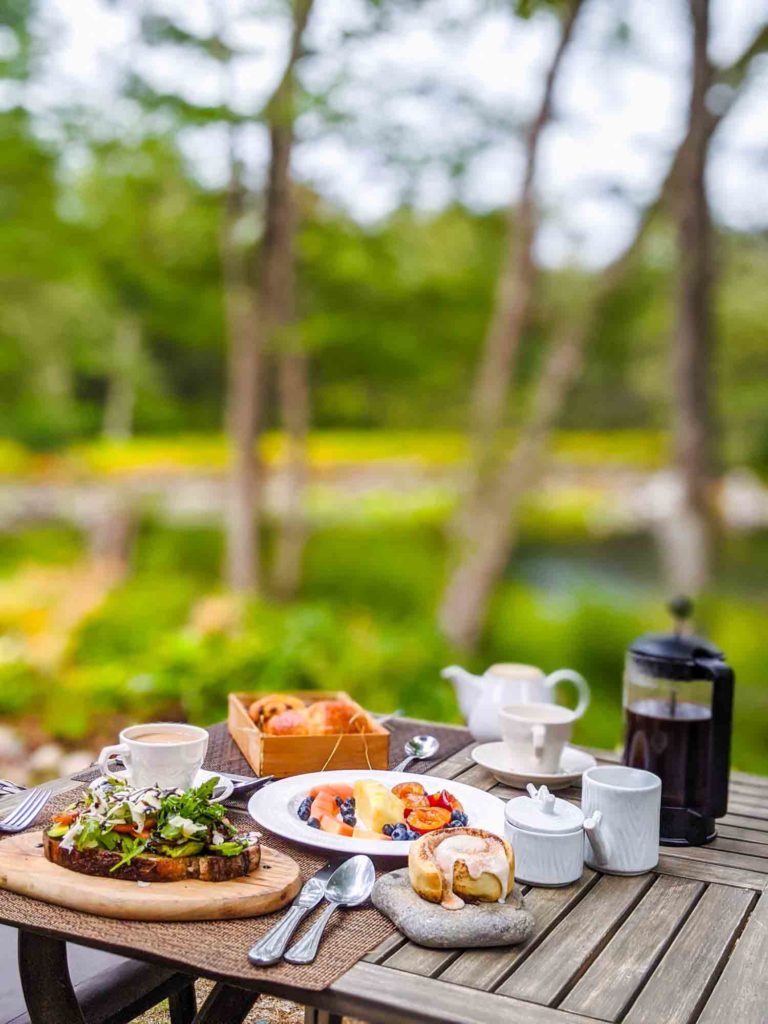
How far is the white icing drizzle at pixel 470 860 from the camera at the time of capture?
1002mm

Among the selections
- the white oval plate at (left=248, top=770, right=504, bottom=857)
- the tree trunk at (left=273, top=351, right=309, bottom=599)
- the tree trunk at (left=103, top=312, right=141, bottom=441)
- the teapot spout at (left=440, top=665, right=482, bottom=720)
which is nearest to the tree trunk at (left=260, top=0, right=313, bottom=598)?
the tree trunk at (left=273, top=351, right=309, bottom=599)

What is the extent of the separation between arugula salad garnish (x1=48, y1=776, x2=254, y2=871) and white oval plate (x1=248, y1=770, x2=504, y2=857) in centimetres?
10

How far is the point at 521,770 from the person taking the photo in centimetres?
147

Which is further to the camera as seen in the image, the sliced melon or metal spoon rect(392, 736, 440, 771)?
metal spoon rect(392, 736, 440, 771)

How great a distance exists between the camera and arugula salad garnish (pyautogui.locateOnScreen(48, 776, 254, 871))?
41.5 inches

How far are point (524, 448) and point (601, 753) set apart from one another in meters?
3.65

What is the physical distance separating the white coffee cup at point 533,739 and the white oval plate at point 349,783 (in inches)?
4.9

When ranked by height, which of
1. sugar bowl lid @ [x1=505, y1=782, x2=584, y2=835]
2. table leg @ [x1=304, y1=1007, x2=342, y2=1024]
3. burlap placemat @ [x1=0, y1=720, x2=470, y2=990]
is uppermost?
sugar bowl lid @ [x1=505, y1=782, x2=584, y2=835]

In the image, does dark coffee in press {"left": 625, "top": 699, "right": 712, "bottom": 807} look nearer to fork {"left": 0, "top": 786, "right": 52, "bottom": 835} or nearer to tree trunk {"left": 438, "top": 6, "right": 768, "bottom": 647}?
fork {"left": 0, "top": 786, "right": 52, "bottom": 835}

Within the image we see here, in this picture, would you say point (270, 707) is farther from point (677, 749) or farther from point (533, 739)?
point (677, 749)

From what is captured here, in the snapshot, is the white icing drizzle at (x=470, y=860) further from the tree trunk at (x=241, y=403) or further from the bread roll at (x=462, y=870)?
the tree trunk at (x=241, y=403)

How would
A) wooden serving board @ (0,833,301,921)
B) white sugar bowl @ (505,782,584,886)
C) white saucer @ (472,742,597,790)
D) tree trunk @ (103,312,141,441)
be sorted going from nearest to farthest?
wooden serving board @ (0,833,301,921) < white sugar bowl @ (505,782,584,886) < white saucer @ (472,742,597,790) < tree trunk @ (103,312,141,441)

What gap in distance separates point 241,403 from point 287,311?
1.76ft

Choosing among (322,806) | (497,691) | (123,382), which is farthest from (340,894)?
(123,382)
